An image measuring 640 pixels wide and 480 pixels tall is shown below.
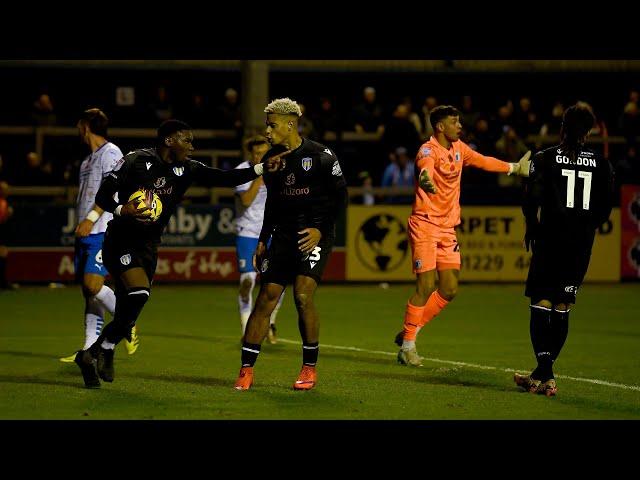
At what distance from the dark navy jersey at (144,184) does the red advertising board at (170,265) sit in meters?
10.2

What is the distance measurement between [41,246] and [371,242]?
536cm

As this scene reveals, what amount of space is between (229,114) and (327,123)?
183cm

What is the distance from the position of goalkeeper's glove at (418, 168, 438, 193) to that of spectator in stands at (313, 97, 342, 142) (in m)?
Result: 11.4

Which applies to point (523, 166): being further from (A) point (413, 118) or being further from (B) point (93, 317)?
(A) point (413, 118)

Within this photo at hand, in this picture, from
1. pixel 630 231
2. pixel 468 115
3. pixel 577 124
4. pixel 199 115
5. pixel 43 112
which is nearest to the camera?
pixel 577 124

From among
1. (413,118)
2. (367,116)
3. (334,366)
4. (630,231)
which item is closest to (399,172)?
(413,118)

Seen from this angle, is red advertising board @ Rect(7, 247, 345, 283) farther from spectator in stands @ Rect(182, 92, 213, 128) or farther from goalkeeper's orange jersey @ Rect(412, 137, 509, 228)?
goalkeeper's orange jersey @ Rect(412, 137, 509, 228)

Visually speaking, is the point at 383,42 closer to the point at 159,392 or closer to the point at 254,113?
the point at 159,392

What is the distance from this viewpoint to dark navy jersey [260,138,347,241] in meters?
Result: 9.58

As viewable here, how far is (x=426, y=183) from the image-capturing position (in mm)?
11055

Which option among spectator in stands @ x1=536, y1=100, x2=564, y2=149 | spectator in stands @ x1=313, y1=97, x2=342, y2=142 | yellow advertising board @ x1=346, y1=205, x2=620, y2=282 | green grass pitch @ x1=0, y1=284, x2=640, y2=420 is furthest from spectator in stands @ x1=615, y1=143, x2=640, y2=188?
spectator in stands @ x1=313, y1=97, x2=342, y2=142

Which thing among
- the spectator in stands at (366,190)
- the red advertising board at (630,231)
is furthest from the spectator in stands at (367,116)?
the red advertising board at (630,231)

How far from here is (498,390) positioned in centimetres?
964
